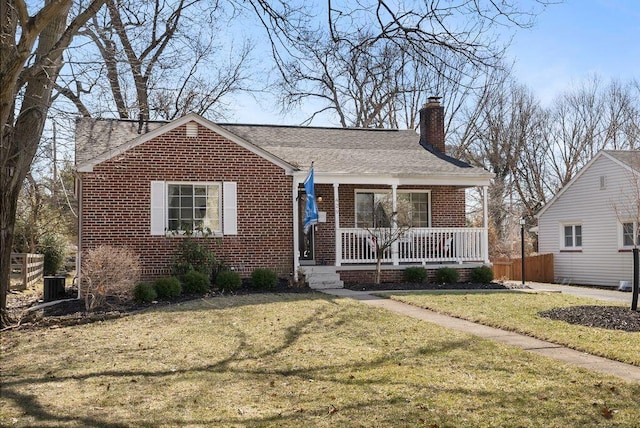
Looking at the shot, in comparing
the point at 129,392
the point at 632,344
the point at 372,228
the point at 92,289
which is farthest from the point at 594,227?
the point at 129,392

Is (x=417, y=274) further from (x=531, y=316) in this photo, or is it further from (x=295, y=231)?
(x=531, y=316)

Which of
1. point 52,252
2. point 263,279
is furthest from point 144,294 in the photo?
point 52,252

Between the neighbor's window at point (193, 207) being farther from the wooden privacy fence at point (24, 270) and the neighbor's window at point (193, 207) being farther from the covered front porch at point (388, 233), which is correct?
the wooden privacy fence at point (24, 270)

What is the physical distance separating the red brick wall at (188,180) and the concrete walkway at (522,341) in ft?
13.5

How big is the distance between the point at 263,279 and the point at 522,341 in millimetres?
8239

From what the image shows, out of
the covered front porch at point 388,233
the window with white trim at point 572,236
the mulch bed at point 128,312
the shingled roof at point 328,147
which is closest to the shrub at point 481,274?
the covered front porch at point 388,233

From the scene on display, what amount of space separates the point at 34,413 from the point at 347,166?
43.3ft

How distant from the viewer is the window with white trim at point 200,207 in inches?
642

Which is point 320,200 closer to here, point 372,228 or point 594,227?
point 372,228

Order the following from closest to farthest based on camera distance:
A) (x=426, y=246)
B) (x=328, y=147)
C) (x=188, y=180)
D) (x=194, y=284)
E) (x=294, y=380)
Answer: (x=294, y=380) < (x=194, y=284) < (x=188, y=180) < (x=426, y=246) < (x=328, y=147)

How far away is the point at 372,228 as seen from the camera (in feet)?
60.2

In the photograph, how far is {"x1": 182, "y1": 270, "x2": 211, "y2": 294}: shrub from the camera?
14703 mm

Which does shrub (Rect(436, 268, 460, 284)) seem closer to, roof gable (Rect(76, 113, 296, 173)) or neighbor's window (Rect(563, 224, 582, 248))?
roof gable (Rect(76, 113, 296, 173))

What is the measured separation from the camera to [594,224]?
929 inches
